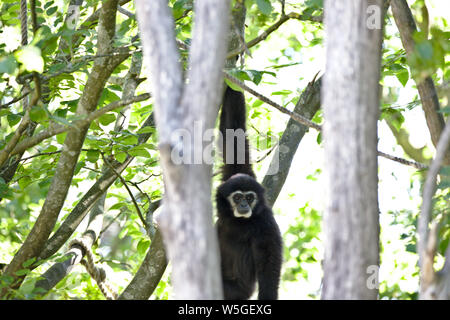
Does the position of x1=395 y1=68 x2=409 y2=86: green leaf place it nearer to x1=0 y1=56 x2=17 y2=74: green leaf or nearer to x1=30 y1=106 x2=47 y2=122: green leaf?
x1=30 y1=106 x2=47 y2=122: green leaf

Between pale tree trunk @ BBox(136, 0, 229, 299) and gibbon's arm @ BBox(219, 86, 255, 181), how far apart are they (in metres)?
2.96

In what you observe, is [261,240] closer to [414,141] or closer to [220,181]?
[220,181]

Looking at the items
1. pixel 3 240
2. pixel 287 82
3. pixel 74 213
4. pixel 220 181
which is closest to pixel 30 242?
pixel 74 213

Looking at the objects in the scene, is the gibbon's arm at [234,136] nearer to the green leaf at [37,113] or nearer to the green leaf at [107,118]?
the green leaf at [107,118]

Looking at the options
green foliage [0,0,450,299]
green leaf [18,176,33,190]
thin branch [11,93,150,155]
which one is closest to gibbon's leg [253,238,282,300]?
green foliage [0,0,450,299]

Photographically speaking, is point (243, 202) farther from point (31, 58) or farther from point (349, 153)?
point (349, 153)

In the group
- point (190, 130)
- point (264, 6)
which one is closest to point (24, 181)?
point (264, 6)

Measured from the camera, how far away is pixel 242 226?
235 inches

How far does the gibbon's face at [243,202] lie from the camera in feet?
18.3

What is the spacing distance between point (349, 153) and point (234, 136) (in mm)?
3221

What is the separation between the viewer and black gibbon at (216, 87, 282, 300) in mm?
5551

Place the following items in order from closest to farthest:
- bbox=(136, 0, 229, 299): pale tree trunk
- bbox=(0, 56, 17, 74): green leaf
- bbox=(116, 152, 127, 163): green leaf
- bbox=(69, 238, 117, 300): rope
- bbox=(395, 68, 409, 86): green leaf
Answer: bbox=(136, 0, 229, 299): pale tree trunk, bbox=(0, 56, 17, 74): green leaf, bbox=(395, 68, 409, 86): green leaf, bbox=(116, 152, 127, 163): green leaf, bbox=(69, 238, 117, 300): rope

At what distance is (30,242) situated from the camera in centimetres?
486

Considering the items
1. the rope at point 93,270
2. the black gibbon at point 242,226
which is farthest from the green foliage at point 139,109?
the black gibbon at point 242,226
